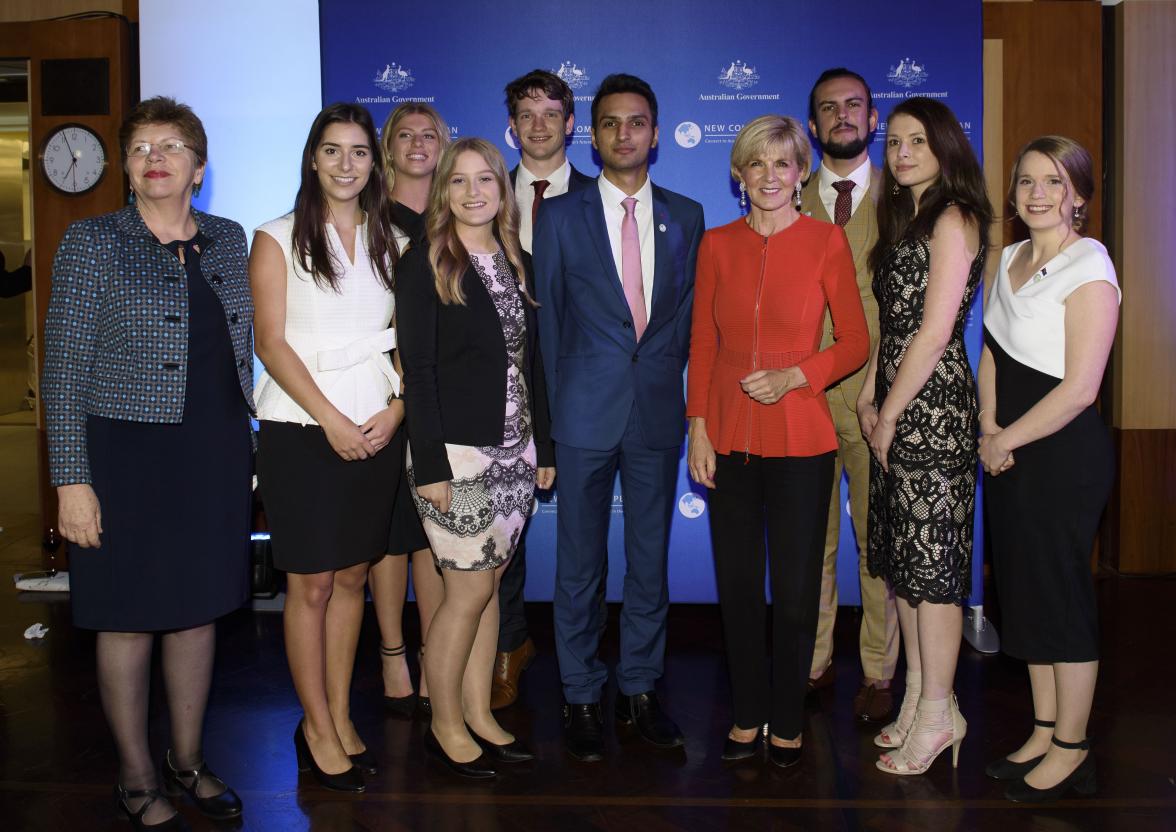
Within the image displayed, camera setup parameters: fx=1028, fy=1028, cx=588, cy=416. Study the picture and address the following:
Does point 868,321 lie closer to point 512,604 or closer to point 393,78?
point 512,604

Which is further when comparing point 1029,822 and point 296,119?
point 296,119

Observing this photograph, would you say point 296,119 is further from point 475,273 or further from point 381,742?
point 381,742

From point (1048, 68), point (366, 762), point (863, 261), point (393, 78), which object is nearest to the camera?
point (366, 762)

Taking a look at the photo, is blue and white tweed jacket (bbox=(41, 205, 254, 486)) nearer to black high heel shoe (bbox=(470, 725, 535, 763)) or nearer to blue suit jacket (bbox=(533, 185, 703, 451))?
blue suit jacket (bbox=(533, 185, 703, 451))

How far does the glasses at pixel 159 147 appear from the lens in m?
2.70

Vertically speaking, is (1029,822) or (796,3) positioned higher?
(796,3)

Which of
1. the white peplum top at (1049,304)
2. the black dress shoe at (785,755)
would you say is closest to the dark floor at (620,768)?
the black dress shoe at (785,755)

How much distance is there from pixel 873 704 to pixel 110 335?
2735 mm

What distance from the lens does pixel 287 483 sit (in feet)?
9.54

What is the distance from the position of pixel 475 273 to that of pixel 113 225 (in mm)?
965

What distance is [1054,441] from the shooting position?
2908 millimetres

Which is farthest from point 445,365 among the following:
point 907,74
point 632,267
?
point 907,74

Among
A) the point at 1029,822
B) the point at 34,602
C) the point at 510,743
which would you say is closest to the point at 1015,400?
the point at 1029,822

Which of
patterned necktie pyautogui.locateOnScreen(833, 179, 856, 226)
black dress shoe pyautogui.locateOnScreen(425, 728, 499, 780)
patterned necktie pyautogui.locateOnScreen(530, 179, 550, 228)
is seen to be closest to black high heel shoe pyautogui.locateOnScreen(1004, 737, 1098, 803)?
black dress shoe pyautogui.locateOnScreen(425, 728, 499, 780)
